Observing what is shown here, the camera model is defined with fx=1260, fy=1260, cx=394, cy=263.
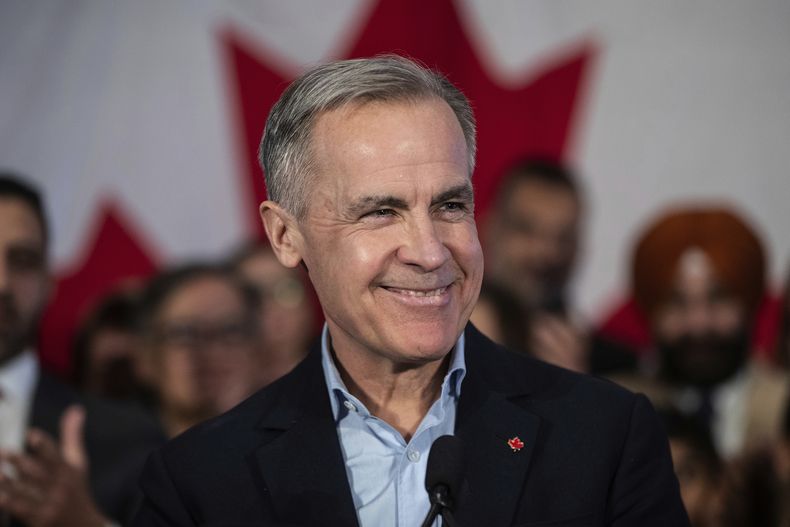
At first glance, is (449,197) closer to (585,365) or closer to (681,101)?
(585,365)

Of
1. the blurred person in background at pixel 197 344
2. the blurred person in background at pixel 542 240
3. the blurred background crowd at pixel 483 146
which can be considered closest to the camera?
the blurred person in background at pixel 197 344

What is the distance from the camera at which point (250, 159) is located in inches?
259

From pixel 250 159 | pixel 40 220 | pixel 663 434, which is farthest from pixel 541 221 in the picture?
pixel 663 434

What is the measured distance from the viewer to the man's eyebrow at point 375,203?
208 cm

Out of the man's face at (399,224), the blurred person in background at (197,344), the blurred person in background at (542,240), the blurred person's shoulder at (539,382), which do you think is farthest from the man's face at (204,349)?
the man's face at (399,224)

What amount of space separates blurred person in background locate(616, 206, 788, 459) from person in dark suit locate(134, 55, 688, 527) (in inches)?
111

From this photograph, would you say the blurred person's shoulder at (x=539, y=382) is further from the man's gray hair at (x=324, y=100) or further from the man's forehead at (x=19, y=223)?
the man's forehead at (x=19, y=223)

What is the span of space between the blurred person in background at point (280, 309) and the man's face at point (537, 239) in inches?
33.6

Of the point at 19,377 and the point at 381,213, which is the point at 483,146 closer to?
the point at 19,377

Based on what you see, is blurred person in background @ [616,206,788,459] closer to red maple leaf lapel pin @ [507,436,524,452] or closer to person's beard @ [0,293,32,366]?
person's beard @ [0,293,32,366]

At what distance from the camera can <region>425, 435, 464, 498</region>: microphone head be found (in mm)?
1902

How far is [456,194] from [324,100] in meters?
0.28

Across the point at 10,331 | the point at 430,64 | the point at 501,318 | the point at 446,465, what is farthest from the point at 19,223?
the point at 430,64

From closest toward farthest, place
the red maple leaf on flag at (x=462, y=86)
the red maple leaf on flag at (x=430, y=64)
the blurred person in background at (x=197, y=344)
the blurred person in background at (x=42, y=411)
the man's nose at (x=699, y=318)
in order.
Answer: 1. the blurred person in background at (x=42, y=411)
2. the blurred person in background at (x=197, y=344)
3. the man's nose at (x=699, y=318)
4. the red maple leaf on flag at (x=430, y=64)
5. the red maple leaf on flag at (x=462, y=86)
